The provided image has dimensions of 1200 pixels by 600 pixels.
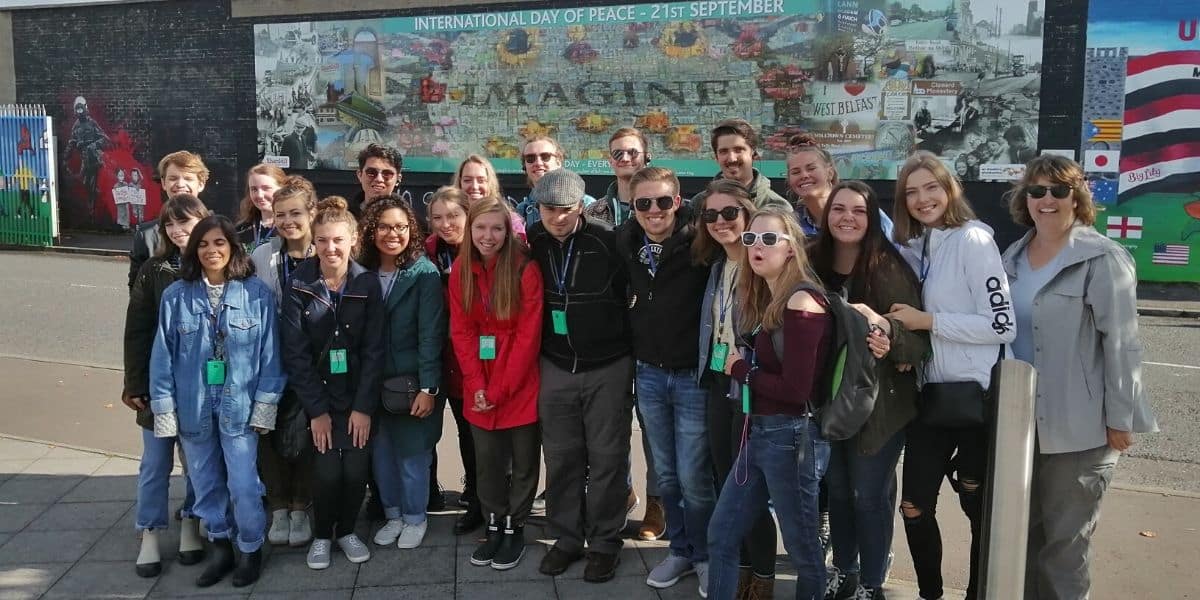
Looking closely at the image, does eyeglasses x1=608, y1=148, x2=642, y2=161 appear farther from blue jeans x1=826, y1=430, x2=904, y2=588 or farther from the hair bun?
blue jeans x1=826, y1=430, x2=904, y2=588

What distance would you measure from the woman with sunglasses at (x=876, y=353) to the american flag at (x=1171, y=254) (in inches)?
525

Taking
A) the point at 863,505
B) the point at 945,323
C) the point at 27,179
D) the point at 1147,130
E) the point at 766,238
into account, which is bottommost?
the point at 863,505

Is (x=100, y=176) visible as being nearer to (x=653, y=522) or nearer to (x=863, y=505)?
(x=653, y=522)

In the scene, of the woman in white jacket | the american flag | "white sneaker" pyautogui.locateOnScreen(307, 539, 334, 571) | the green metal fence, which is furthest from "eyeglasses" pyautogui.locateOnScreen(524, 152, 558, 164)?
the green metal fence

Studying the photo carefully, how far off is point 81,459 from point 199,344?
8.04 ft

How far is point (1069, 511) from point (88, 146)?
78.8ft

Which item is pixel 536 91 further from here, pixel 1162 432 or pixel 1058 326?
pixel 1058 326

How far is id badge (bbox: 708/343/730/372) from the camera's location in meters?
3.98

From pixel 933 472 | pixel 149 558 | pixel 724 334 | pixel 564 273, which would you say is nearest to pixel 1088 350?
pixel 933 472

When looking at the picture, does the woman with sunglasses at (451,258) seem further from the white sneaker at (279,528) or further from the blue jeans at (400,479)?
the white sneaker at (279,528)

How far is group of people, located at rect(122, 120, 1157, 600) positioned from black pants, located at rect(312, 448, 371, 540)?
0.01m

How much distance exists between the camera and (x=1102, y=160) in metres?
14.9

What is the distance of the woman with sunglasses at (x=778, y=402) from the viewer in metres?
3.56

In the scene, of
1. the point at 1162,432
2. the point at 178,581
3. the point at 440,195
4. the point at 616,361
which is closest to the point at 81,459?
the point at 178,581
